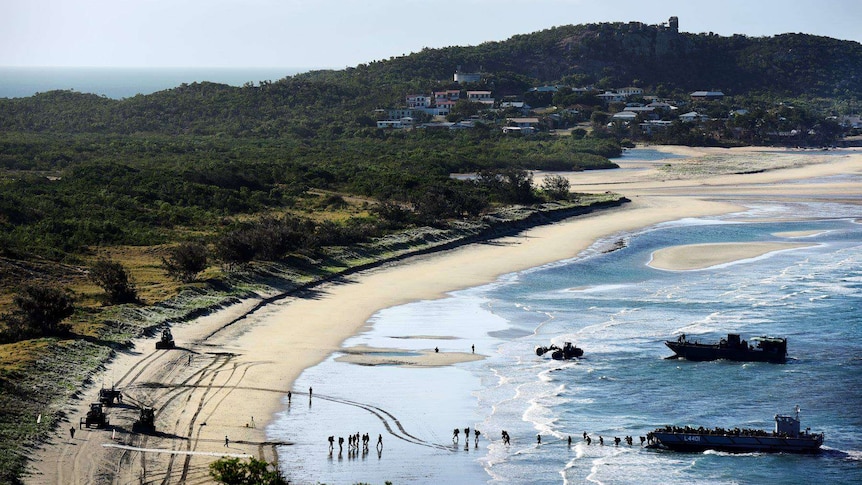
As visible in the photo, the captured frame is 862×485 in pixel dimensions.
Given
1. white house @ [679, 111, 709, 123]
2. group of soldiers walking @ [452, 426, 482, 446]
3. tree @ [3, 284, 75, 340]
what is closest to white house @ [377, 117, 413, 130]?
white house @ [679, 111, 709, 123]

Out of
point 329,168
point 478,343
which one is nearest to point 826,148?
point 329,168

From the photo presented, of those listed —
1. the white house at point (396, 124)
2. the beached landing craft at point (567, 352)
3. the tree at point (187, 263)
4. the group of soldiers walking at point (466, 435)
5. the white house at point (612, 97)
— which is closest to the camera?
the group of soldiers walking at point (466, 435)

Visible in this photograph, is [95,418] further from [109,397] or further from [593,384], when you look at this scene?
[593,384]

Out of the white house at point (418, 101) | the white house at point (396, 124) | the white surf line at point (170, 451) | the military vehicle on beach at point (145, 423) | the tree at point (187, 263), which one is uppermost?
the white house at point (418, 101)

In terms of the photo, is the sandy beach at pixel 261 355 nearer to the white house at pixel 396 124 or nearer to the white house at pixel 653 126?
the white house at pixel 653 126

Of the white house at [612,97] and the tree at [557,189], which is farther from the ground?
the white house at [612,97]

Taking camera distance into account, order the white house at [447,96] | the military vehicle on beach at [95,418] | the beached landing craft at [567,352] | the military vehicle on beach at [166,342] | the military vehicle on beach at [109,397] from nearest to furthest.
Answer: the military vehicle on beach at [95,418]
the military vehicle on beach at [109,397]
the military vehicle on beach at [166,342]
the beached landing craft at [567,352]
the white house at [447,96]

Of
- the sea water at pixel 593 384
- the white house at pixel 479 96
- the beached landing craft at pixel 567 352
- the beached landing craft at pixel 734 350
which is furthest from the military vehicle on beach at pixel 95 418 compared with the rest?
the white house at pixel 479 96
